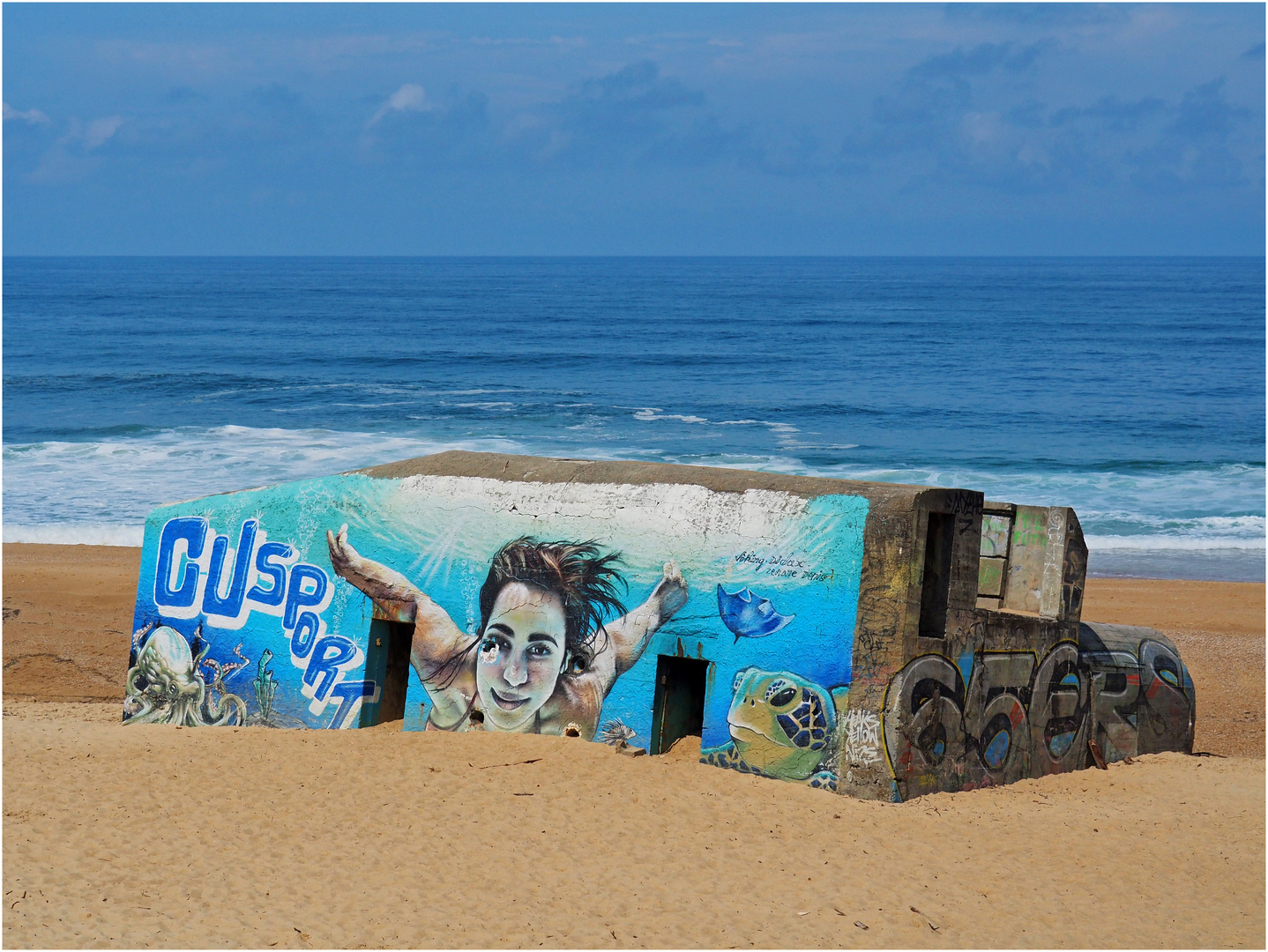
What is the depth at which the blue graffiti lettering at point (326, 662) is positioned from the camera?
1261cm

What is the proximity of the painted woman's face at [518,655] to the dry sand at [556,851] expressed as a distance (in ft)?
1.08

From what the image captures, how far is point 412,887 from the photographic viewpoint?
8969 mm

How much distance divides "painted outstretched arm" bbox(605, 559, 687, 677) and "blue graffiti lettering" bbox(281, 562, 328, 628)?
3.22 metres

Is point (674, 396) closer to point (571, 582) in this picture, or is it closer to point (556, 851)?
point (571, 582)

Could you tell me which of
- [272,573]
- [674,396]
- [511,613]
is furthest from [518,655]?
[674,396]

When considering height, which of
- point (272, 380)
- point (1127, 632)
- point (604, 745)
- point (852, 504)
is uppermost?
point (272, 380)

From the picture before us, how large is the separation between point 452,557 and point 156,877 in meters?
4.27

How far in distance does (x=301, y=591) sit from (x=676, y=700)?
4.09 metres

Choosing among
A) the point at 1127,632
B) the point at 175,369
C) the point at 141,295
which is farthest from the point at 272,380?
the point at 141,295

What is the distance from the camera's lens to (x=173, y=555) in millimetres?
13562

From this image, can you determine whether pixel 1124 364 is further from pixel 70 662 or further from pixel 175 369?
pixel 70 662

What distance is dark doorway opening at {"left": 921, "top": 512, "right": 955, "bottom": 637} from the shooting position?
11.1 metres

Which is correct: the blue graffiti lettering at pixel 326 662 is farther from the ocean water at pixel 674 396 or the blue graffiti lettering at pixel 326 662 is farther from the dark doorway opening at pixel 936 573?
the ocean water at pixel 674 396

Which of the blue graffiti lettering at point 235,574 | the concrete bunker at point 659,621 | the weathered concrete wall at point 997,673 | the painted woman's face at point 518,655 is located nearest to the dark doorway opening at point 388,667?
the concrete bunker at point 659,621
